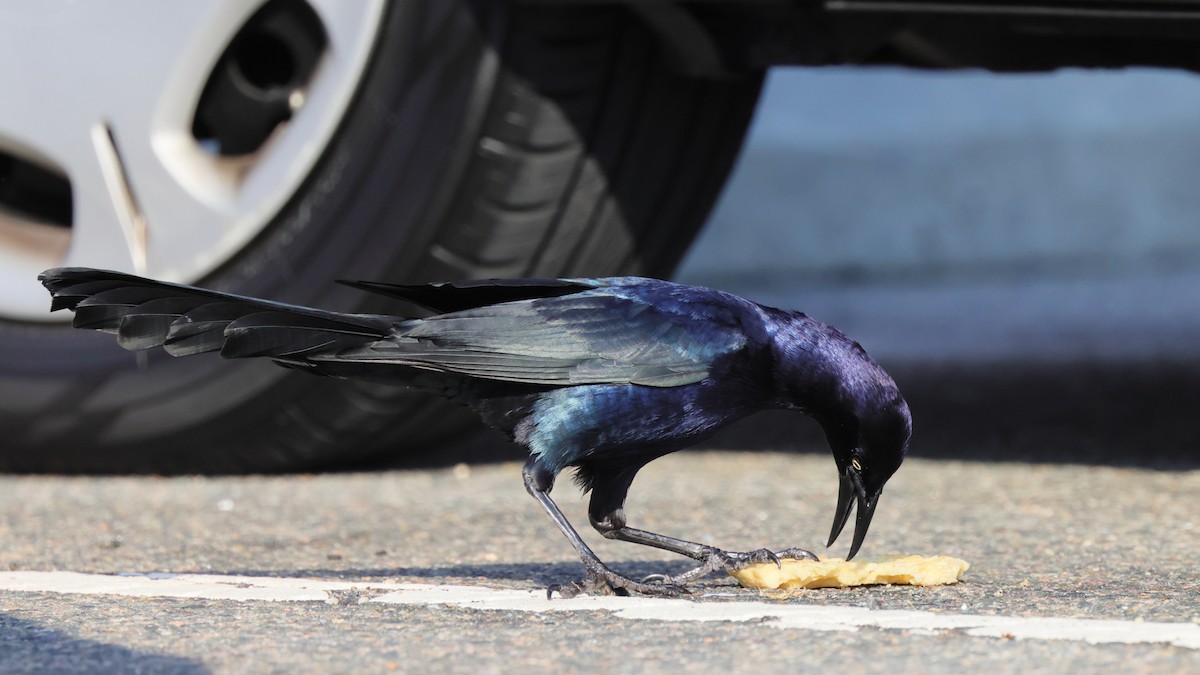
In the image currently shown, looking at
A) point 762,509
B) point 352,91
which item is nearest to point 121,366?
point 352,91

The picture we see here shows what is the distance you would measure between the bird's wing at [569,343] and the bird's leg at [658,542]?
0.73 feet

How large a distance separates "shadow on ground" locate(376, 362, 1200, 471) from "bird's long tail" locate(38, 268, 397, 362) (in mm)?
1640

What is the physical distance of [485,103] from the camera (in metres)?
3.69

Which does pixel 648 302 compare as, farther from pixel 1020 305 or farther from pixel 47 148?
pixel 1020 305

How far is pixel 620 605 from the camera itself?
2520 mm

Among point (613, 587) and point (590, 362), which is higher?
point (590, 362)

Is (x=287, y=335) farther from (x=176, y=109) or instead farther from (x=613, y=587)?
(x=176, y=109)

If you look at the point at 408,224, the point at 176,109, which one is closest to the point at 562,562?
the point at 408,224

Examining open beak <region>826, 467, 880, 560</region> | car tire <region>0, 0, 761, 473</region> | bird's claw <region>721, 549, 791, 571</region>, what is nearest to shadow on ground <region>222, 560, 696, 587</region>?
bird's claw <region>721, 549, 791, 571</region>

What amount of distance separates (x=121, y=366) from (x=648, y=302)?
5.12 feet

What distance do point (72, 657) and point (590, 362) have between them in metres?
0.99

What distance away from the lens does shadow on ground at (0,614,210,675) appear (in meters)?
2.07

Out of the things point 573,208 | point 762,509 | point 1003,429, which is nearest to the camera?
point 762,509

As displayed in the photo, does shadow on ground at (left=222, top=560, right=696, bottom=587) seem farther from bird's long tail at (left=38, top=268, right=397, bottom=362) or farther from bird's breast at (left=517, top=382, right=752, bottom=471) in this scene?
bird's long tail at (left=38, top=268, right=397, bottom=362)
